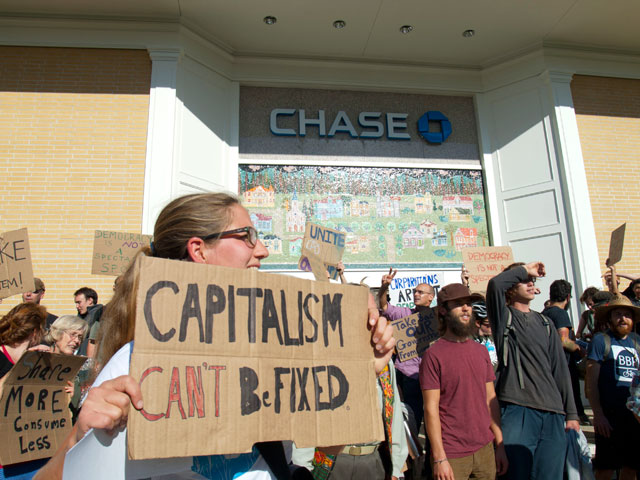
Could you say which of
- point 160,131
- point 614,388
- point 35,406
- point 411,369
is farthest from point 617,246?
point 160,131

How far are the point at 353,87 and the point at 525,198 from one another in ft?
14.2

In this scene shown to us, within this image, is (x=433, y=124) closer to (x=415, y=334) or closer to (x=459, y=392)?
A: (x=415, y=334)

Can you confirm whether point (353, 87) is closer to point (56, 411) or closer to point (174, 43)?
point (174, 43)

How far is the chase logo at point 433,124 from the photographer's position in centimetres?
993

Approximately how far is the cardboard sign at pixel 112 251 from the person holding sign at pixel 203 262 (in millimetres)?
3875

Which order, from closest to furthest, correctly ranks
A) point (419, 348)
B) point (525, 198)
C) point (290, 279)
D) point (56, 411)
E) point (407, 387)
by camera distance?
point (290, 279)
point (56, 411)
point (419, 348)
point (407, 387)
point (525, 198)

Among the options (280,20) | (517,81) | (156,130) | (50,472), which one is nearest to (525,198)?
(517,81)

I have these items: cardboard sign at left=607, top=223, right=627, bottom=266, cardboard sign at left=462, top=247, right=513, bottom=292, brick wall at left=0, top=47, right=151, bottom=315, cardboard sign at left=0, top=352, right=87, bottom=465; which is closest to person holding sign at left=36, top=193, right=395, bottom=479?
cardboard sign at left=0, top=352, right=87, bottom=465

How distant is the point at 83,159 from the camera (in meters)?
8.00

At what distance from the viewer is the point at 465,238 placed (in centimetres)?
955

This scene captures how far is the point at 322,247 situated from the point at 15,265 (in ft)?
10.2

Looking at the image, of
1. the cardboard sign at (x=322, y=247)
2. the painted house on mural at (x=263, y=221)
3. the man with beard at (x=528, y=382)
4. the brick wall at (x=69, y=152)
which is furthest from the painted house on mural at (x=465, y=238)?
the brick wall at (x=69, y=152)

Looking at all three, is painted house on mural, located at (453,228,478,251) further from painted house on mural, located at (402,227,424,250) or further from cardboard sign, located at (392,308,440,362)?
cardboard sign, located at (392,308,440,362)

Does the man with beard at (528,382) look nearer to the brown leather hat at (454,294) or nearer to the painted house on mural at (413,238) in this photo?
the brown leather hat at (454,294)
